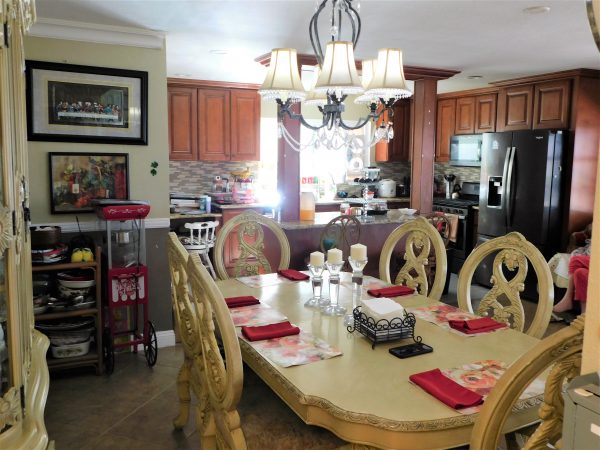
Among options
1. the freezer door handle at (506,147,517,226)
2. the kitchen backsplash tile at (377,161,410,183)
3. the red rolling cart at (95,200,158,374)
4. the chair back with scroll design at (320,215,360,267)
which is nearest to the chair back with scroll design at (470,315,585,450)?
the red rolling cart at (95,200,158,374)

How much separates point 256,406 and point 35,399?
0.75 meters

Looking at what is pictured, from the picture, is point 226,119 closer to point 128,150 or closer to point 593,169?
point 128,150

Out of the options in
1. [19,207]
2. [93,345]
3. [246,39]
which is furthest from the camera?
[246,39]

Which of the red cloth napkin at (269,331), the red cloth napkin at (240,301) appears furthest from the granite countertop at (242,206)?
the red cloth napkin at (269,331)

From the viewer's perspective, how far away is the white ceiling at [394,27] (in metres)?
2.92

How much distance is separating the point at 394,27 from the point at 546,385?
2.77m

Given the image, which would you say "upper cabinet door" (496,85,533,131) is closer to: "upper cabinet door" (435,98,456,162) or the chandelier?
"upper cabinet door" (435,98,456,162)

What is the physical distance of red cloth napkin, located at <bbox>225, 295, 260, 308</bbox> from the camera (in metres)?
2.32

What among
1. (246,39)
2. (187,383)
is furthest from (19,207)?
(246,39)

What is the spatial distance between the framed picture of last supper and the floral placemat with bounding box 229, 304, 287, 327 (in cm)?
183

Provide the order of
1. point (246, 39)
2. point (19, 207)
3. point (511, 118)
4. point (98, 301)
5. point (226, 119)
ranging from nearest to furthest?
point (19, 207), point (98, 301), point (246, 39), point (511, 118), point (226, 119)

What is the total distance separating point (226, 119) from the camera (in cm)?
622

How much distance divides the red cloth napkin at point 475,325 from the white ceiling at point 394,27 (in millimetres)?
1774

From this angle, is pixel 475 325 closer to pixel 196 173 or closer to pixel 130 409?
pixel 130 409
